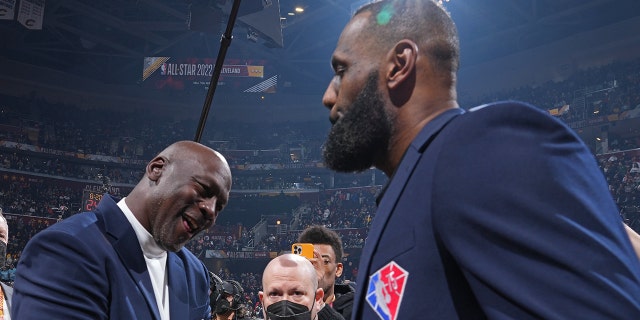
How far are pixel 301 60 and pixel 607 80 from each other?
647 inches

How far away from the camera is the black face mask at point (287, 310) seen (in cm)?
329

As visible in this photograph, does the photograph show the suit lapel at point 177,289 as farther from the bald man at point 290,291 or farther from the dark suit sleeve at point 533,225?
the dark suit sleeve at point 533,225

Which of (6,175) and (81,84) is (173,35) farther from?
(6,175)

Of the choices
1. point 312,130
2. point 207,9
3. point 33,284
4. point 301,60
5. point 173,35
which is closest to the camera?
point 33,284

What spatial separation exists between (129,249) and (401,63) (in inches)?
56.9

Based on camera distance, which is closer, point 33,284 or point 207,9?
point 33,284

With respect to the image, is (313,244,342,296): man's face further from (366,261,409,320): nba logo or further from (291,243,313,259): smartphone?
(366,261,409,320): nba logo

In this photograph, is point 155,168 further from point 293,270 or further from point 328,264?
point 328,264

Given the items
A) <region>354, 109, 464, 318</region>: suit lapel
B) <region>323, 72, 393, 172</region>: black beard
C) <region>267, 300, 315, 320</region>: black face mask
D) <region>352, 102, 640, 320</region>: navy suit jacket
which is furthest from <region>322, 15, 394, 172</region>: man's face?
<region>267, 300, 315, 320</region>: black face mask

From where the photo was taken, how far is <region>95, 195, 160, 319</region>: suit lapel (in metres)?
2.15

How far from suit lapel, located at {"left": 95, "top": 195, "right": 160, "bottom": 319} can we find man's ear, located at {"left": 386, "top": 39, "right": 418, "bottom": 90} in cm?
140

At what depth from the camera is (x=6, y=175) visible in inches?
1038

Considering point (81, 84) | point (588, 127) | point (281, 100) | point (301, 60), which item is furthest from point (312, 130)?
point (588, 127)

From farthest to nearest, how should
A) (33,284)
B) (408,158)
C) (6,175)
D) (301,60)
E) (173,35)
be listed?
1. (301,60)
2. (173,35)
3. (6,175)
4. (33,284)
5. (408,158)
